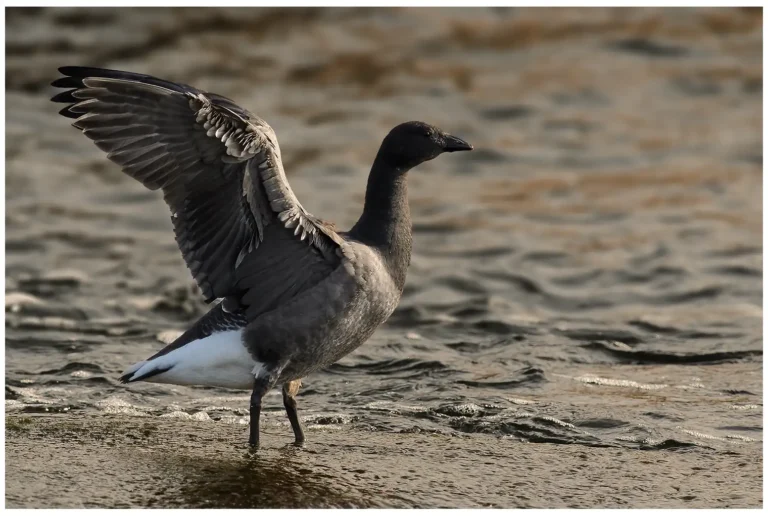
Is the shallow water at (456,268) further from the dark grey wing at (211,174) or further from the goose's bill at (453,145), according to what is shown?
the goose's bill at (453,145)

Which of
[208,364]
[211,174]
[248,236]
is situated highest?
[211,174]

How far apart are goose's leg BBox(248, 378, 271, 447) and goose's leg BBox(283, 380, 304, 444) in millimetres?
243

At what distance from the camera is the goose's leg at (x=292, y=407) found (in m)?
7.63

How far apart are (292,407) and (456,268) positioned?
5.20 meters

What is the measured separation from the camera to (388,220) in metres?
7.94

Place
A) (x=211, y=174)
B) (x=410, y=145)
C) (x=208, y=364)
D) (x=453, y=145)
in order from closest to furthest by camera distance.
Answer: (x=211, y=174) → (x=208, y=364) → (x=410, y=145) → (x=453, y=145)

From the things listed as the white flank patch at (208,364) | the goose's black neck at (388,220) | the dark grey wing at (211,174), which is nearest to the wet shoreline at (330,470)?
the white flank patch at (208,364)

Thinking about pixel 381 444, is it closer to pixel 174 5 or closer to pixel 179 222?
pixel 179 222

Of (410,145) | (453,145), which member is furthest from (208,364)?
(453,145)

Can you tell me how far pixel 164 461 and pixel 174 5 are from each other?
13720 mm

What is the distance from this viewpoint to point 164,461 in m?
6.98

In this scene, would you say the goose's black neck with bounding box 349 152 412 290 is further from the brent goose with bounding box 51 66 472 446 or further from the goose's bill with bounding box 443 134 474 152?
the goose's bill with bounding box 443 134 474 152

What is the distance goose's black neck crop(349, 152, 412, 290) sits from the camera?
25.8ft

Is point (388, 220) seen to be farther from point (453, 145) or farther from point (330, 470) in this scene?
point (330, 470)
